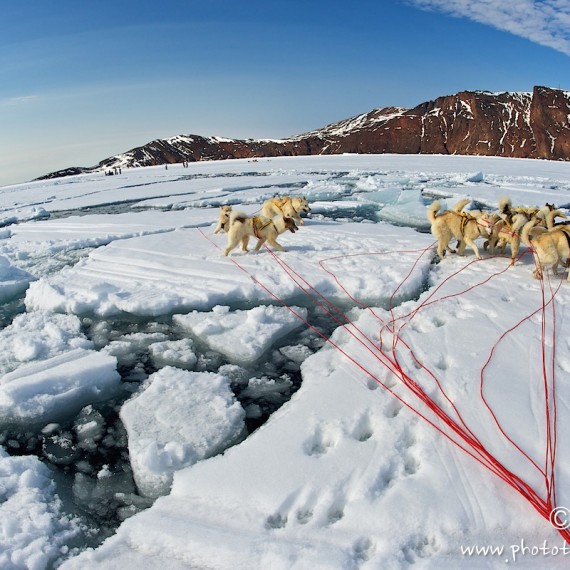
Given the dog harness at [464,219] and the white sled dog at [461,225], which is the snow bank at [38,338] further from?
the dog harness at [464,219]

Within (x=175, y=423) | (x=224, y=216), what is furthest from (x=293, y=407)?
(x=224, y=216)

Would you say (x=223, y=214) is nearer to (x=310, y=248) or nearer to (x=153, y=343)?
(x=310, y=248)

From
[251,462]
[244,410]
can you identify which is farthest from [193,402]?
[251,462]

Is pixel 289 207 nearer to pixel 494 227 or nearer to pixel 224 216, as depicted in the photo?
pixel 224 216

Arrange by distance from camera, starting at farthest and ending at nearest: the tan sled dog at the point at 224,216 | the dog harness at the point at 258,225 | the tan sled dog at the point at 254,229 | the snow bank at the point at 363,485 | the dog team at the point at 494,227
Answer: the tan sled dog at the point at 224,216 < the dog harness at the point at 258,225 < the tan sled dog at the point at 254,229 < the dog team at the point at 494,227 < the snow bank at the point at 363,485

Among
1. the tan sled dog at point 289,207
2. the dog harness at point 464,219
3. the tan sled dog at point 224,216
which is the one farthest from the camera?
the tan sled dog at point 289,207

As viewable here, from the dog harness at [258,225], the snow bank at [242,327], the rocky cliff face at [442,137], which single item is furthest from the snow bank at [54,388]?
the rocky cliff face at [442,137]
